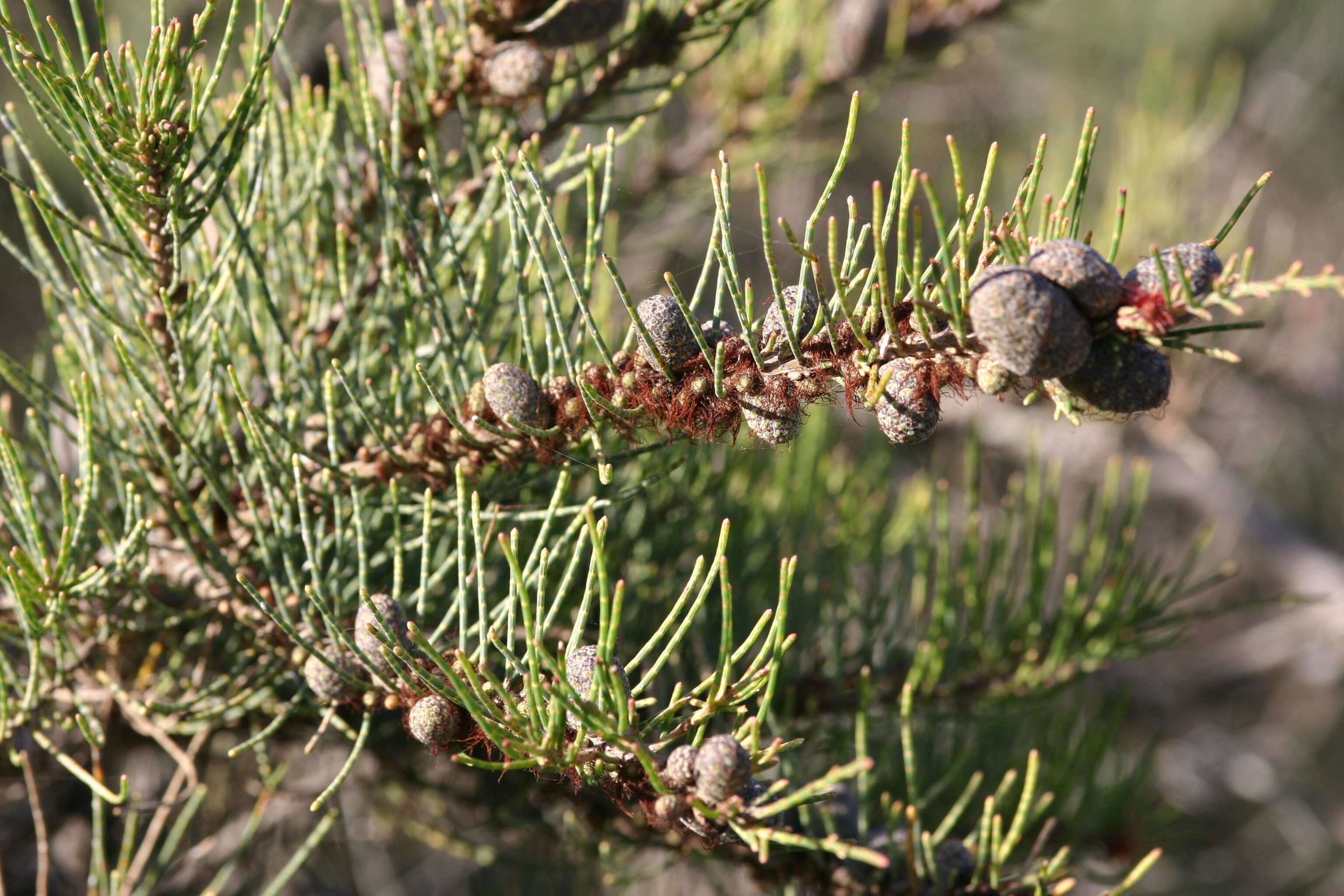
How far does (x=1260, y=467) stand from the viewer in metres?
3.11

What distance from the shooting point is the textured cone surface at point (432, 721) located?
1.86 ft

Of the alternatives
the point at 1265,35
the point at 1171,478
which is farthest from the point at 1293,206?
the point at 1171,478

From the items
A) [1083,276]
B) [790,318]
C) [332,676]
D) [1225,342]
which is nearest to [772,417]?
[790,318]

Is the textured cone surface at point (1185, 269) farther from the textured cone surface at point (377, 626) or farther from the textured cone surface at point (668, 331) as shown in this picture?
the textured cone surface at point (377, 626)

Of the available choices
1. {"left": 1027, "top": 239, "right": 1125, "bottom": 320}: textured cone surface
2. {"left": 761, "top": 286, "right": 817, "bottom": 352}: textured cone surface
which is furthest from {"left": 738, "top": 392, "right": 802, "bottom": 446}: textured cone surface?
{"left": 1027, "top": 239, "right": 1125, "bottom": 320}: textured cone surface

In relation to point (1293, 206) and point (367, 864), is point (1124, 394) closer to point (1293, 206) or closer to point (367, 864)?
point (367, 864)

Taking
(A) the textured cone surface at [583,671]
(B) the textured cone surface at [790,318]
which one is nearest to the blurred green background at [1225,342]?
(B) the textured cone surface at [790,318]

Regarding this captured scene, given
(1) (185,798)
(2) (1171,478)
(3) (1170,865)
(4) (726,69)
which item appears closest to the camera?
(1) (185,798)

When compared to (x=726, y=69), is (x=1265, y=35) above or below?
below

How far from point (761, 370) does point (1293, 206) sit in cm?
346

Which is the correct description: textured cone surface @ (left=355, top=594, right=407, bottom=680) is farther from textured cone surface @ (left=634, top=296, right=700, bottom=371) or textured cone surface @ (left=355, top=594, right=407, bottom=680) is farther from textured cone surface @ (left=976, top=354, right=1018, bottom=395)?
textured cone surface @ (left=976, top=354, right=1018, bottom=395)

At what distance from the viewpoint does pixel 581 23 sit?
2.59ft

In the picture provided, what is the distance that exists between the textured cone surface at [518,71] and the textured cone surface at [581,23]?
0.9 inches

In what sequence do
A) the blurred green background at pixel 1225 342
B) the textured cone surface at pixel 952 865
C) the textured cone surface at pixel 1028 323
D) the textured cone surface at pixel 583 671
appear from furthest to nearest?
the blurred green background at pixel 1225 342
the textured cone surface at pixel 952 865
the textured cone surface at pixel 583 671
the textured cone surface at pixel 1028 323
